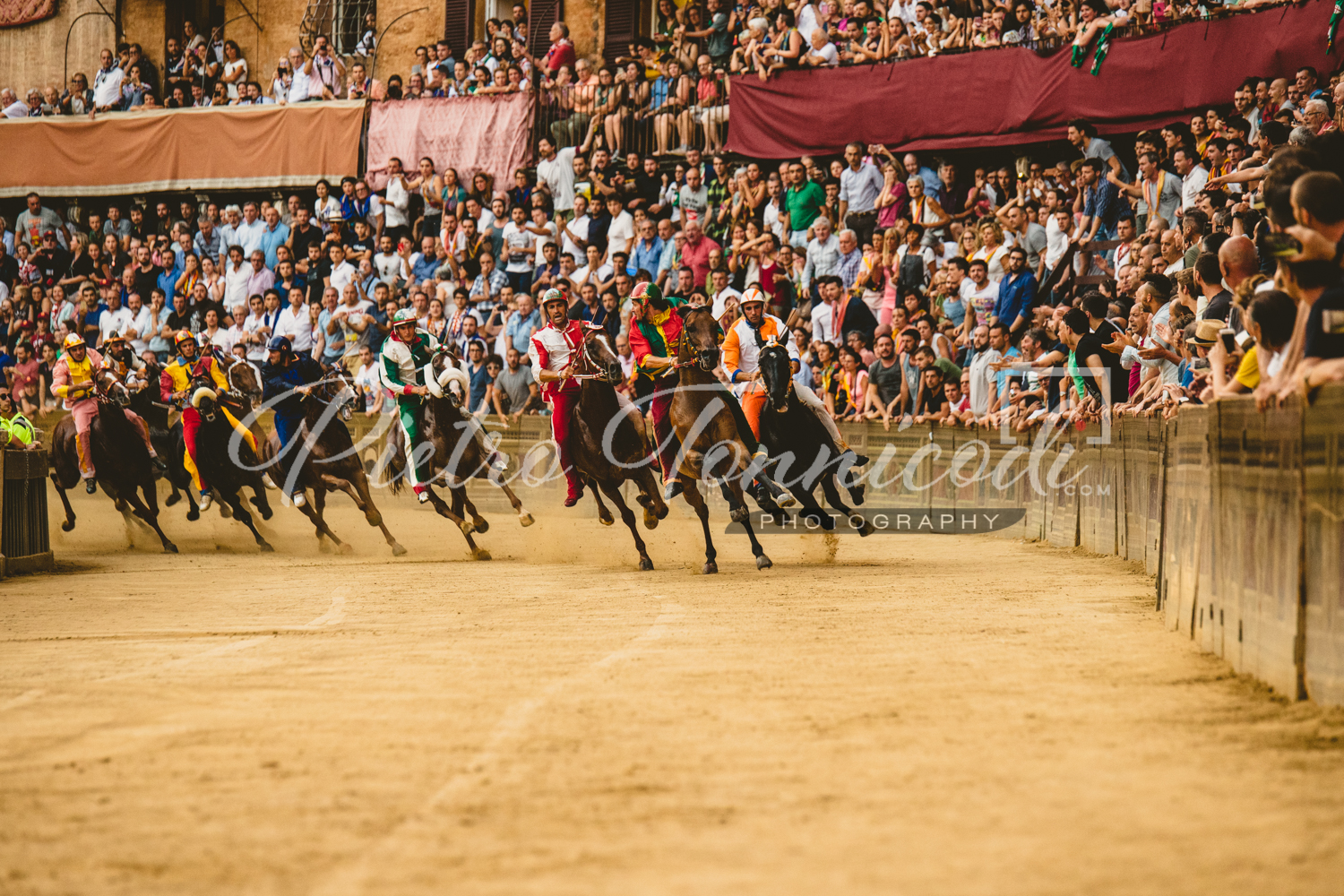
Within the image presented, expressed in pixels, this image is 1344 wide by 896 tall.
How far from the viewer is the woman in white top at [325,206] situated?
25.0 m

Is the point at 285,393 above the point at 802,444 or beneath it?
above

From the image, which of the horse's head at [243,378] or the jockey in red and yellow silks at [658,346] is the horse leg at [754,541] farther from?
the horse's head at [243,378]

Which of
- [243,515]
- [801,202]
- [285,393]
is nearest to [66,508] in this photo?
[243,515]

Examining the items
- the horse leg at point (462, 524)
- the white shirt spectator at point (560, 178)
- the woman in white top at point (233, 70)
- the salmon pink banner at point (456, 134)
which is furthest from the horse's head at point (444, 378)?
the woman in white top at point (233, 70)

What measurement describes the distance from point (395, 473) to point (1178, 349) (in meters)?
8.80

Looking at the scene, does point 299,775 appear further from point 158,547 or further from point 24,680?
point 158,547

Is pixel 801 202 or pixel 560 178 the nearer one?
pixel 801 202

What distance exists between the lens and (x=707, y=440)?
12.3m

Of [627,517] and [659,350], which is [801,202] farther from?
[627,517]

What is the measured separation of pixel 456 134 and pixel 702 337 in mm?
14586

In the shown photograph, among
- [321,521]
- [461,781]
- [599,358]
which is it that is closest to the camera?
[461,781]

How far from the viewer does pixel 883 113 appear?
19688 mm

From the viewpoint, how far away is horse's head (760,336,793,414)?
12.9 metres

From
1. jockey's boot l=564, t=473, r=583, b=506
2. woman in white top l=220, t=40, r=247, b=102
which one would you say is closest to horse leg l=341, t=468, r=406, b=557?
jockey's boot l=564, t=473, r=583, b=506
